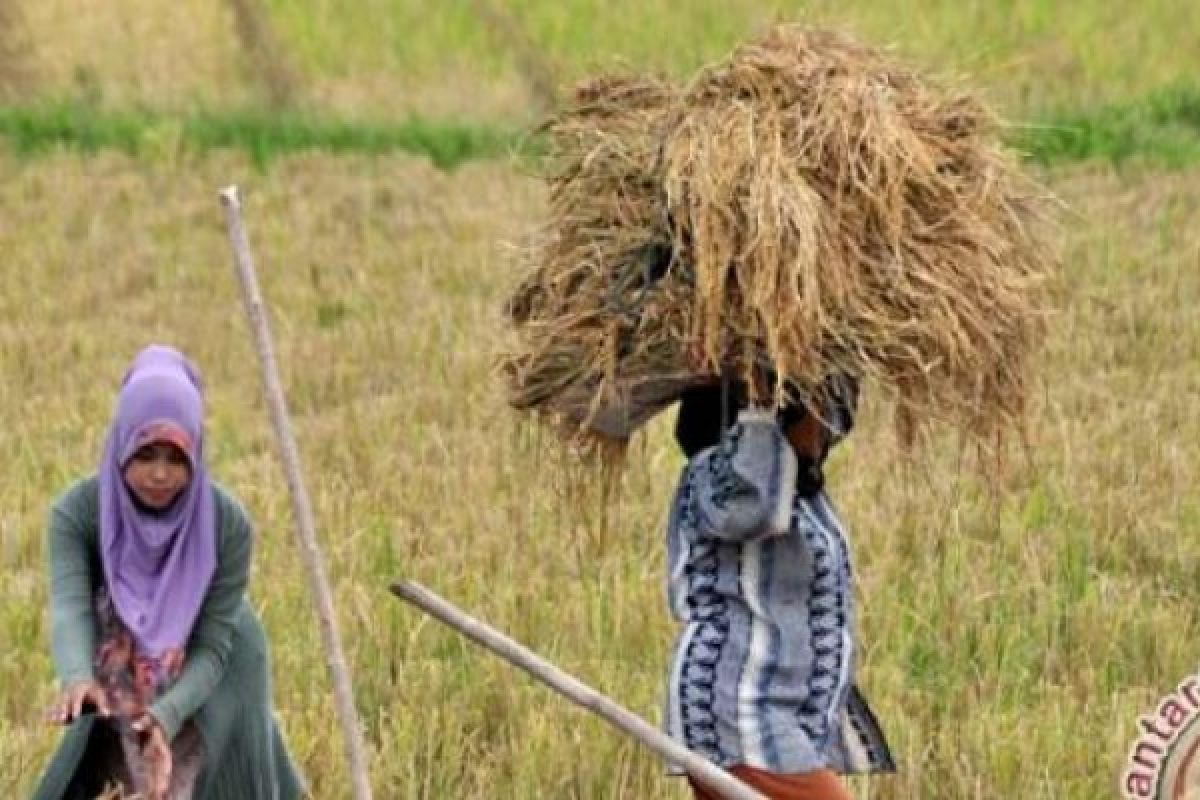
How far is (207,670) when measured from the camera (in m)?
3.75

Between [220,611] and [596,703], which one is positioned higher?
[220,611]

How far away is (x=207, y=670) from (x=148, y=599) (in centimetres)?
14

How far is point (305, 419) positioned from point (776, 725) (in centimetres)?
461

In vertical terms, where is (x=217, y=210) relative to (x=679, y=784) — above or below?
above

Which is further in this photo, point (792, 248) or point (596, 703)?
point (792, 248)

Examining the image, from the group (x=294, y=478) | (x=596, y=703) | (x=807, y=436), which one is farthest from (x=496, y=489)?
(x=596, y=703)

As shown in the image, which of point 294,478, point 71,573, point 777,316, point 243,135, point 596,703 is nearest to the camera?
point 596,703

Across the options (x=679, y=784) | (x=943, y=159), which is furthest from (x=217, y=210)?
(x=943, y=159)

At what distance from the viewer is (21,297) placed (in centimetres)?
966

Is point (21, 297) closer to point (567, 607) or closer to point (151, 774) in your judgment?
point (567, 607)

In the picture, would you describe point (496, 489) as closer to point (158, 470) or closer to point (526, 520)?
point (526, 520)

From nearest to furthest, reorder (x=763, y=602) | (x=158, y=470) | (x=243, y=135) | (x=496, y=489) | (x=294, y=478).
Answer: (x=294, y=478) → (x=763, y=602) → (x=158, y=470) → (x=496, y=489) → (x=243, y=135)

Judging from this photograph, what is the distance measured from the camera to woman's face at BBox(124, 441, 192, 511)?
3615 mm

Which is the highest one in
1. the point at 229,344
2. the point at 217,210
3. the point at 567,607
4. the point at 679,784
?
the point at 217,210
